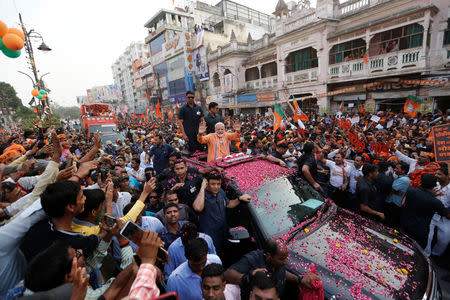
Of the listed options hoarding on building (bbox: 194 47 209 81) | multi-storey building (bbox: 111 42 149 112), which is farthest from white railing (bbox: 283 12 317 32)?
multi-storey building (bbox: 111 42 149 112)

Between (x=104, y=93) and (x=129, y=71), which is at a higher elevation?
(x=129, y=71)

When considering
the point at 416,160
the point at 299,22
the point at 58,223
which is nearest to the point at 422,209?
the point at 416,160

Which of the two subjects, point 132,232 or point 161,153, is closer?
point 132,232

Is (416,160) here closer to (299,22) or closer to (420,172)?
(420,172)

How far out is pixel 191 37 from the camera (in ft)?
106

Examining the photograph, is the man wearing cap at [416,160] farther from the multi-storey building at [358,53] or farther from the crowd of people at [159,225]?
the multi-storey building at [358,53]

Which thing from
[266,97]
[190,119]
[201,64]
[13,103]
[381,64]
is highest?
[201,64]

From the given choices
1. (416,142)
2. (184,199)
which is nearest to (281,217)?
(184,199)

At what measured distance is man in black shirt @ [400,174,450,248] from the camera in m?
3.34

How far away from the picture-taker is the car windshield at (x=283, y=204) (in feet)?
9.36

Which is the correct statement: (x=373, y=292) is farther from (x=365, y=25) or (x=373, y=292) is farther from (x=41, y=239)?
(x=365, y=25)

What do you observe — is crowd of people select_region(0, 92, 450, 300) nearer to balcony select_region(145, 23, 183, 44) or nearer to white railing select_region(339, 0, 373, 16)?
white railing select_region(339, 0, 373, 16)

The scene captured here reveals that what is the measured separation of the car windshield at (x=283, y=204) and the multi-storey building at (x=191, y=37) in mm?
29231

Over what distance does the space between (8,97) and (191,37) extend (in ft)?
157
